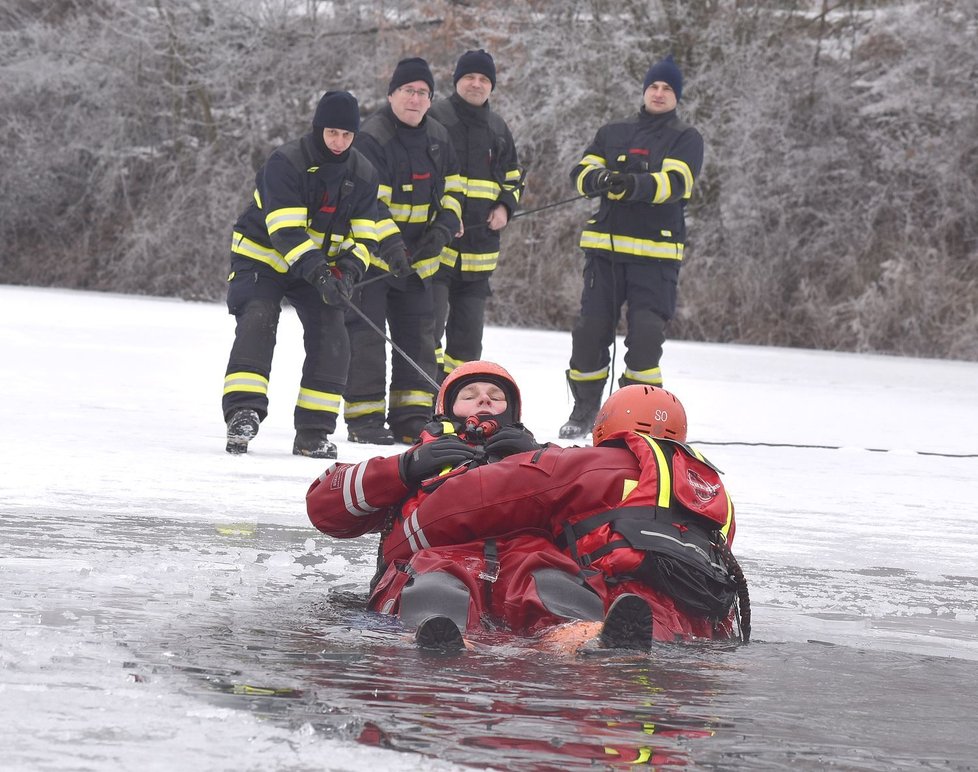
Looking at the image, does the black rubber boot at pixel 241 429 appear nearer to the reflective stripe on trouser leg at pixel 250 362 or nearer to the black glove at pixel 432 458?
the reflective stripe on trouser leg at pixel 250 362

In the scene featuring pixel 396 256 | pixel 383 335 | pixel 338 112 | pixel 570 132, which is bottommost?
pixel 383 335

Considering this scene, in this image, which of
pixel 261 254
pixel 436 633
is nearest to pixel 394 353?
pixel 261 254

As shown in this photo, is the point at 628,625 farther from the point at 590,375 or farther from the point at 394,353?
the point at 590,375

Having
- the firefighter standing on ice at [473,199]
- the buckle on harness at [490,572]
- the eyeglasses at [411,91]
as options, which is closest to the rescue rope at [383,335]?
the firefighter standing on ice at [473,199]

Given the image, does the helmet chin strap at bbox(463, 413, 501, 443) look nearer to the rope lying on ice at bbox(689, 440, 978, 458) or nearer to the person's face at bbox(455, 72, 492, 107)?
the rope lying on ice at bbox(689, 440, 978, 458)

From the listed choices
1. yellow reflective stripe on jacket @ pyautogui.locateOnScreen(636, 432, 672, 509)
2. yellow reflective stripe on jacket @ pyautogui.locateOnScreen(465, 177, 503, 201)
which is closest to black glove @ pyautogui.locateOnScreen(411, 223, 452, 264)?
yellow reflective stripe on jacket @ pyautogui.locateOnScreen(465, 177, 503, 201)

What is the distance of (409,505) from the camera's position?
4184 millimetres

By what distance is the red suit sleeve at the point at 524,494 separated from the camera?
3879 mm

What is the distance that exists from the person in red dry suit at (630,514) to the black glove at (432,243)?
3.68 metres

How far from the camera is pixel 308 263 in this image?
6.64m

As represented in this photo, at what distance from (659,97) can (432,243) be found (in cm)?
155

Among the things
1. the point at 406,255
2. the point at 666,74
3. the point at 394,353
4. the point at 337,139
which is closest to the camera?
the point at 337,139

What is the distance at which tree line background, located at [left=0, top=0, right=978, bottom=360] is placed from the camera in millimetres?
18062

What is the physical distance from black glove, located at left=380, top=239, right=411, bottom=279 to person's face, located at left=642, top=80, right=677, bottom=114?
177cm
